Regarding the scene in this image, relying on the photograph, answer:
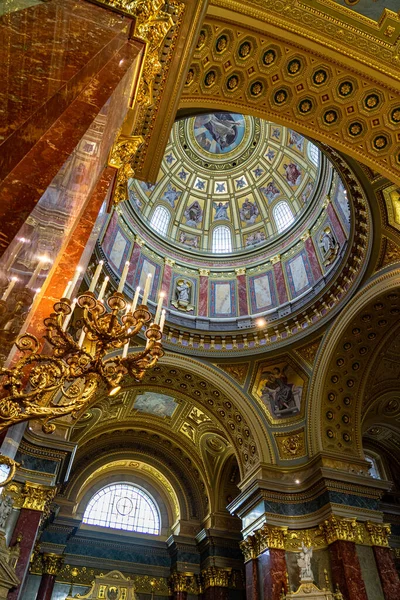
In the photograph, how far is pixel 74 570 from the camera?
16.0 metres

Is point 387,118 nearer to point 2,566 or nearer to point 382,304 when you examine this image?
point 382,304

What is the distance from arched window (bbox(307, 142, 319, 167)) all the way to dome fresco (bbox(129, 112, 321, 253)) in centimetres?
73

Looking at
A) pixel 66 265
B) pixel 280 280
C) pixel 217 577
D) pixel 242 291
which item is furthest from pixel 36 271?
pixel 217 577

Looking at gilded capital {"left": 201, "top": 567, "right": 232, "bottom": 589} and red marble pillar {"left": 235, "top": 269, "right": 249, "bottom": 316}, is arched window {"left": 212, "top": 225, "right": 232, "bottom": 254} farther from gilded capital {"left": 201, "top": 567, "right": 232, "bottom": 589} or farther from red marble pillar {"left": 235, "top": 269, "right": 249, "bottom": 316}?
gilded capital {"left": 201, "top": 567, "right": 232, "bottom": 589}

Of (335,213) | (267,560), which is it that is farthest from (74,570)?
(335,213)

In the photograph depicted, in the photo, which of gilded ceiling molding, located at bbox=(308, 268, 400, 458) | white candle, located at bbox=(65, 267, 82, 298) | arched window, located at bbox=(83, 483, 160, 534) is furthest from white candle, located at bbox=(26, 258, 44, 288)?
arched window, located at bbox=(83, 483, 160, 534)

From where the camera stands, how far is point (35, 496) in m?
11.1

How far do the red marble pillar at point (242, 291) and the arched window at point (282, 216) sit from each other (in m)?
2.41

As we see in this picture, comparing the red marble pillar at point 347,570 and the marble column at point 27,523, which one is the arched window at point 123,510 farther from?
the red marble pillar at point 347,570

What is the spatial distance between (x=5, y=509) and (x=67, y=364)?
818 cm

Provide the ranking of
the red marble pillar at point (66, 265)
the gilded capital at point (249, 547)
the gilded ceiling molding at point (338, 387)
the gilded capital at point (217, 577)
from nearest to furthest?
the red marble pillar at point (66, 265) < the gilded capital at point (249, 547) < the gilded ceiling molding at point (338, 387) < the gilded capital at point (217, 577)

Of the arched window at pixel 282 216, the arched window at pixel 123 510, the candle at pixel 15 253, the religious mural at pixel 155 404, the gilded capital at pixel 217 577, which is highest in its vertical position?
the arched window at pixel 282 216

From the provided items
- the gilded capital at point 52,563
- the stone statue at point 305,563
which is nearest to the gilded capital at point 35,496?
the gilded capital at point 52,563

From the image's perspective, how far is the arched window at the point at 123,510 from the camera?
1800cm
